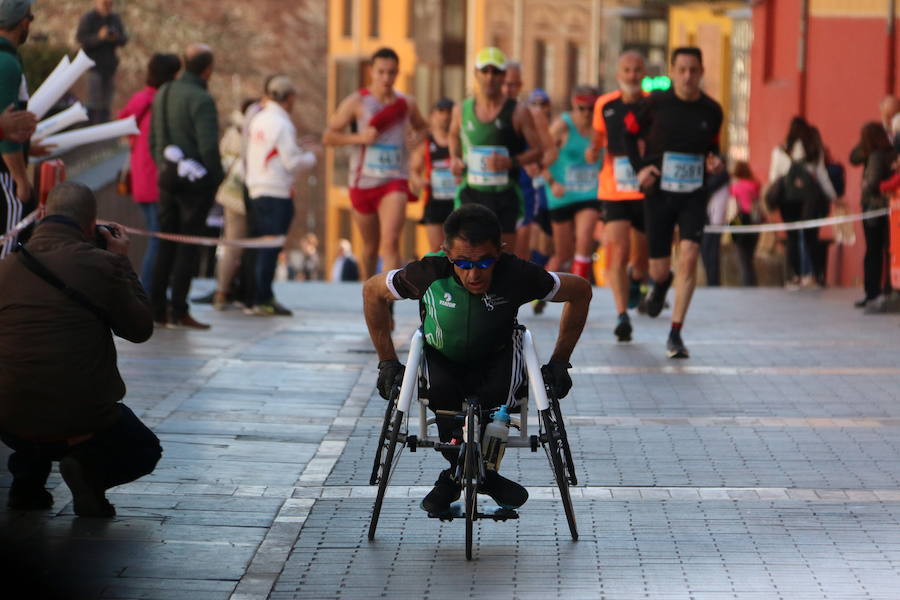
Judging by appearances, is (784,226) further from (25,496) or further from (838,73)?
(25,496)

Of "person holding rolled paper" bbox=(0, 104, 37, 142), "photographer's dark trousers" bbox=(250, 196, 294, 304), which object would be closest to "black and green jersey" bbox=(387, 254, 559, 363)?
"person holding rolled paper" bbox=(0, 104, 37, 142)

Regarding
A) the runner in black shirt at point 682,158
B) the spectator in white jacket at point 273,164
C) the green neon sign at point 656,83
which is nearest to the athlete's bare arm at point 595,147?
the green neon sign at point 656,83

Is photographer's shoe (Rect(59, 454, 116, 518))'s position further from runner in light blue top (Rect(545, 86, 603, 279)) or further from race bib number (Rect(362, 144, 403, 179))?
runner in light blue top (Rect(545, 86, 603, 279))

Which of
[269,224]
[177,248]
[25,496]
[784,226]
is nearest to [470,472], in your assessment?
[25,496]

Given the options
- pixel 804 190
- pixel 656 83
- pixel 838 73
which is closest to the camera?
pixel 656 83

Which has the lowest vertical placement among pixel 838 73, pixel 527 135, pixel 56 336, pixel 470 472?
pixel 470 472

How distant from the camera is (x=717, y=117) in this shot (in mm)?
12648

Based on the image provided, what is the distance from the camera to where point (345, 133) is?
13.8m

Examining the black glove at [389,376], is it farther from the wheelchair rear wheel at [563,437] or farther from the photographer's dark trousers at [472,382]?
the wheelchair rear wheel at [563,437]

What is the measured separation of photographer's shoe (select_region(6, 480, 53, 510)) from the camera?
7148mm

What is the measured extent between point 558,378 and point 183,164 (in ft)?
24.2

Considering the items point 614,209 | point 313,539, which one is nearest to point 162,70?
point 614,209

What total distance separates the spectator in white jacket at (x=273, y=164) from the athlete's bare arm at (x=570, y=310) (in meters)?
8.49

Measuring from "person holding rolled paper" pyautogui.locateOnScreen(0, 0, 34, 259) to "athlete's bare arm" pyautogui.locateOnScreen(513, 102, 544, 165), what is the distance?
15.3 ft
